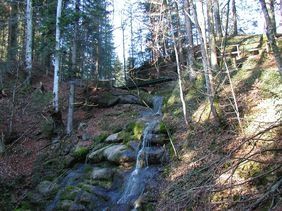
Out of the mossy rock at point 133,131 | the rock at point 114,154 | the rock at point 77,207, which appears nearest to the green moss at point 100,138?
the mossy rock at point 133,131

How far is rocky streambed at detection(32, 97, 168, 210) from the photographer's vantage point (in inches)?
377

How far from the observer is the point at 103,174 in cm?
1091

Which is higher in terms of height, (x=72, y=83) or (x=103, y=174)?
(x=72, y=83)

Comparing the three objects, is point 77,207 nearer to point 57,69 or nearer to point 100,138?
point 100,138

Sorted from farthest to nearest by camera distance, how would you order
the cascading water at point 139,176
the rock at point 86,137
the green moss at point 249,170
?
the rock at point 86,137
the cascading water at point 139,176
the green moss at point 249,170

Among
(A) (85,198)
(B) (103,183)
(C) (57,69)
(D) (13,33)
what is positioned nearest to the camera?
(A) (85,198)

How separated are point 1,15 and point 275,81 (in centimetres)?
2037

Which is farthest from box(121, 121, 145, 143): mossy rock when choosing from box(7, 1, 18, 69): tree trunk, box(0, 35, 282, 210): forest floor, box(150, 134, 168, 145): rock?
box(7, 1, 18, 69): tree trunk

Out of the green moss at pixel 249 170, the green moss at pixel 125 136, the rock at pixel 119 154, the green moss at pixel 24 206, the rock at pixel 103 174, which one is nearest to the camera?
the green moss at pixel 249 170

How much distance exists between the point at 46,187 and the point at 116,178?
2931 mm

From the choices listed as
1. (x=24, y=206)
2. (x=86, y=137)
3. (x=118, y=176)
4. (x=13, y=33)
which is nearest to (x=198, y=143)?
(x=118, y=176)

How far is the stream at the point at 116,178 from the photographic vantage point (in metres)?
9.57

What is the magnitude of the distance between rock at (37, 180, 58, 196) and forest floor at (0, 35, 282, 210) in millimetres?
470

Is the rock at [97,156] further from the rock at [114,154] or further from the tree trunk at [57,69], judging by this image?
the tree trunk at [57,69]
